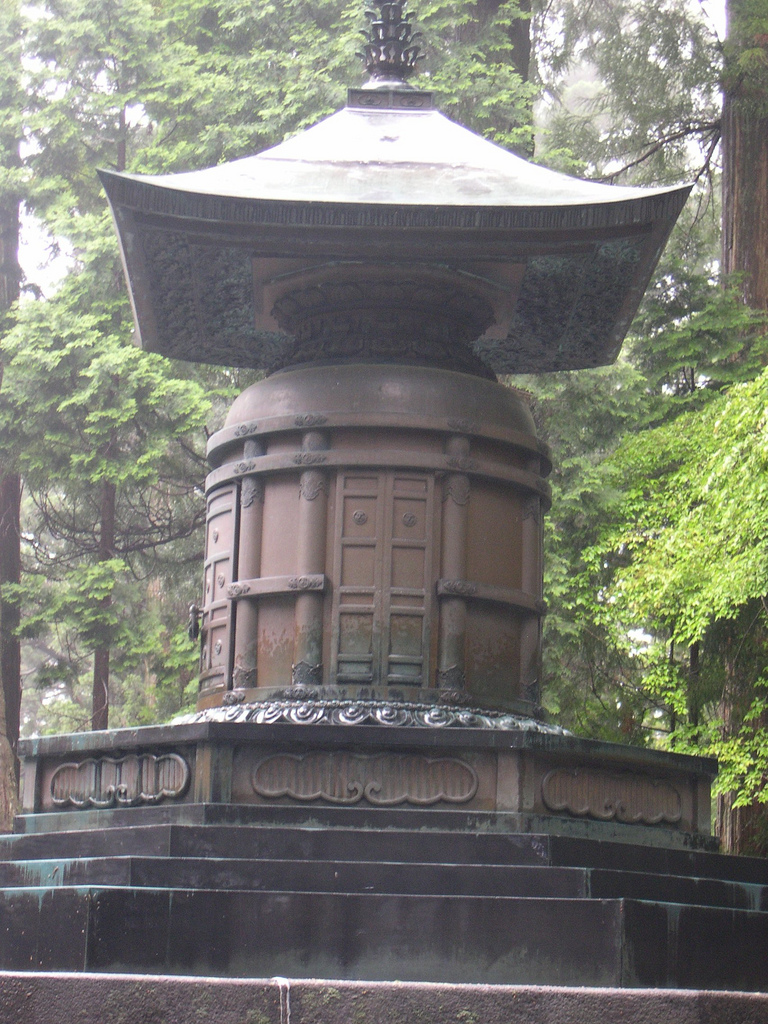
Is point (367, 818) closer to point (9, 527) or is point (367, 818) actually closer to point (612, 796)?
point (612, 796)

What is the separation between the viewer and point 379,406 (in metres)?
8.53

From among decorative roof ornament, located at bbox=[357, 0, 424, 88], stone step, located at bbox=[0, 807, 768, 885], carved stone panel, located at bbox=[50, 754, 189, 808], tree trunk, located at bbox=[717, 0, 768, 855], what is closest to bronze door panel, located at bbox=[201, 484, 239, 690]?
carved stone panel, located at bbox=[50, 754, 189, 808]

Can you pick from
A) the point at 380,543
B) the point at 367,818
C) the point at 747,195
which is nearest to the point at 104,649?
the point at 380,543

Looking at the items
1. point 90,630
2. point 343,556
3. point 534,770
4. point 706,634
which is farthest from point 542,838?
point 90,630

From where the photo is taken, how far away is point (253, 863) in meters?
6.57

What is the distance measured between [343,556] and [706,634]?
7804 mm

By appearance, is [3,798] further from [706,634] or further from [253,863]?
[253,863]

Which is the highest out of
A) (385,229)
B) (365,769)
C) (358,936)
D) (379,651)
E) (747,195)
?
(747,195)

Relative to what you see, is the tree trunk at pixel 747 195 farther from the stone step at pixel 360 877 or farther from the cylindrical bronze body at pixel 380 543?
the stone step at pixel 360 877

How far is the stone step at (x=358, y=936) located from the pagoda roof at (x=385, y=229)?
3.83 meters

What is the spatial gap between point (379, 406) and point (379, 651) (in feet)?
4.81

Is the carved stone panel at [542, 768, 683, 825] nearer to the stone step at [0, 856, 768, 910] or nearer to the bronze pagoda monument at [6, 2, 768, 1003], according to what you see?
the bronze pagoda monument at [6, 2, 768, 1003]

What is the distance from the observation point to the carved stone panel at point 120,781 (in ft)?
23.7

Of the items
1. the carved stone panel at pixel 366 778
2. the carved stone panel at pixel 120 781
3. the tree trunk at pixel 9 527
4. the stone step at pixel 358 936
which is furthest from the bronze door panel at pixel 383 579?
the tree trunk at pixel 9 527
